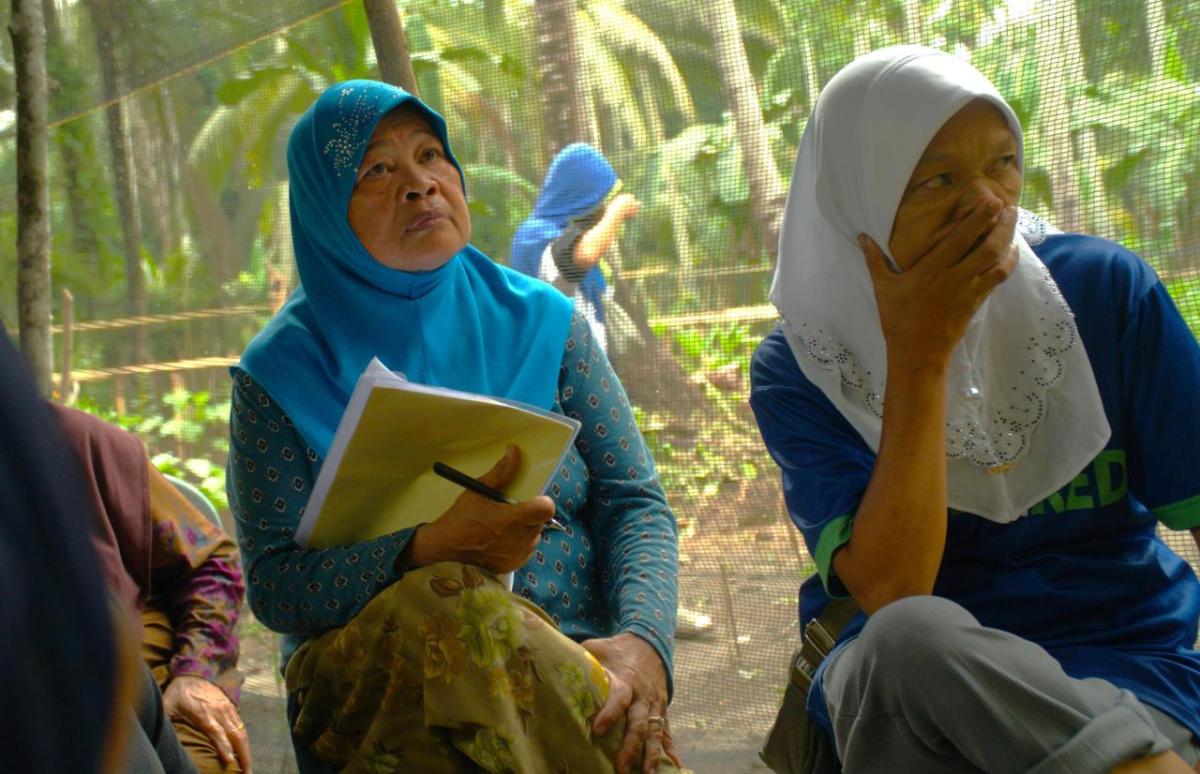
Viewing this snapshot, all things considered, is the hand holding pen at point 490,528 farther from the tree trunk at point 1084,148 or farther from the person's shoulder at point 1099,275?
the tree trunk at point 1084,148

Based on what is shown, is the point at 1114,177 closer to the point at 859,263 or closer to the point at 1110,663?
the point at 859,263

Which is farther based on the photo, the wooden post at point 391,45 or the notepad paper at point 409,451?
the wooden post at point 391,45

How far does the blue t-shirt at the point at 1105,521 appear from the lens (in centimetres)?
173

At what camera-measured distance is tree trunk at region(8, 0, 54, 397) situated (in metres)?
3.28

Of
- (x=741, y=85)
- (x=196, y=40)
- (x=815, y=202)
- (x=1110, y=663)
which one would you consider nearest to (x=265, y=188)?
(x=196, y=40)

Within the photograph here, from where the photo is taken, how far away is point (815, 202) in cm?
198

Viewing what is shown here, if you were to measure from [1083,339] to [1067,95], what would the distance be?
85cm

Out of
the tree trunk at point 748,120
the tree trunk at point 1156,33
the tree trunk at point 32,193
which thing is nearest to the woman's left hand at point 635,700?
the tree trunk at point 748,120

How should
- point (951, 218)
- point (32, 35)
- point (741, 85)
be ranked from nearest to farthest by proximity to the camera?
point (951, 218) < point (741, 85) < point (32, 35)

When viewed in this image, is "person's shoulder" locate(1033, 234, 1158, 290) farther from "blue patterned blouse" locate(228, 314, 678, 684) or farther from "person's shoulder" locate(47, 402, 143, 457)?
"person's shoulder" locate(47, 402, 143, 457)

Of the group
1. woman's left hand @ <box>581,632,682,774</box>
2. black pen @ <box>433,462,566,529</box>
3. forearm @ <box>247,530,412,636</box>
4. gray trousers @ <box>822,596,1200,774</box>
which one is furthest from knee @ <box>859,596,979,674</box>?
forearm @ <box>247,530,412,636</box>

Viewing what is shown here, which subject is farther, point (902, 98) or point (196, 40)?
point (196, 40)

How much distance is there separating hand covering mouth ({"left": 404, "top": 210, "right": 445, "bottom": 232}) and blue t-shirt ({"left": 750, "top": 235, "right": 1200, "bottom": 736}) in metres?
0.77

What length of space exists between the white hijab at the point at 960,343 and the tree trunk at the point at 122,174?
102 inches
